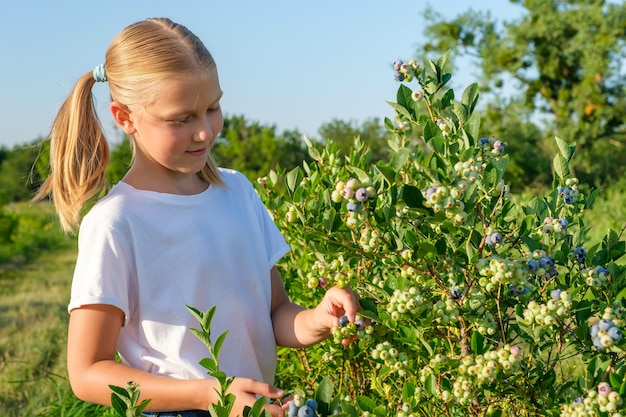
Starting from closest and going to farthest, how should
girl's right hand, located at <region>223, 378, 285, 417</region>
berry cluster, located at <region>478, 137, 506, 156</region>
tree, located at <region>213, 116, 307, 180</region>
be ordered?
girl's right hand, located at <region>223, 378, 285, 417</region>, berry cluster, located at <region>478, 137, 506, 156</region>, tree, located at <region>213, 116, 307, 180</region>

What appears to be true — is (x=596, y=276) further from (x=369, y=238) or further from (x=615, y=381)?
(x=369, y=238)

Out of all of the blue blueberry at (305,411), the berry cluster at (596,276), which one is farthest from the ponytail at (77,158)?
the berry cluster at (596,276)

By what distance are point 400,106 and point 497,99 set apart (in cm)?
2298

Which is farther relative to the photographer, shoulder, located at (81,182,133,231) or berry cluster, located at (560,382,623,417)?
shoulder, located at (81,182,133,231)

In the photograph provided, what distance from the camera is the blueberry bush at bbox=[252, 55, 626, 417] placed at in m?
1.47

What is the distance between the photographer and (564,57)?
2336cm

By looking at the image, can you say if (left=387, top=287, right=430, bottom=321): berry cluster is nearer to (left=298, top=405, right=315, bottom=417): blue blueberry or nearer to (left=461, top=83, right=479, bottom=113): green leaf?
(left=298, top=405, right=315, bottom=417): blue blueberry

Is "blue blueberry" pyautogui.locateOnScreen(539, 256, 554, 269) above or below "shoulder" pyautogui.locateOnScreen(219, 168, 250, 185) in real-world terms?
below

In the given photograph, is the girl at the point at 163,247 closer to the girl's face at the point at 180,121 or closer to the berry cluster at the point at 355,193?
the girl's face at the point at 180,121

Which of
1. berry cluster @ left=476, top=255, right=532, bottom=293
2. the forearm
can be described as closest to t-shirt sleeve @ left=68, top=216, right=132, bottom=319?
the forearm

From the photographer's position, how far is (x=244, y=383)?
151 centimetres

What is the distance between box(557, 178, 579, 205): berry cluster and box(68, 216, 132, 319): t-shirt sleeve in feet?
3.58

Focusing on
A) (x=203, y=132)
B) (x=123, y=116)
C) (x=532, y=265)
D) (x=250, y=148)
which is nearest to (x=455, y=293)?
(x=532, y=265)

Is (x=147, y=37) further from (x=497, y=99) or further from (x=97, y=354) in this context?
(x=497, y=99)
